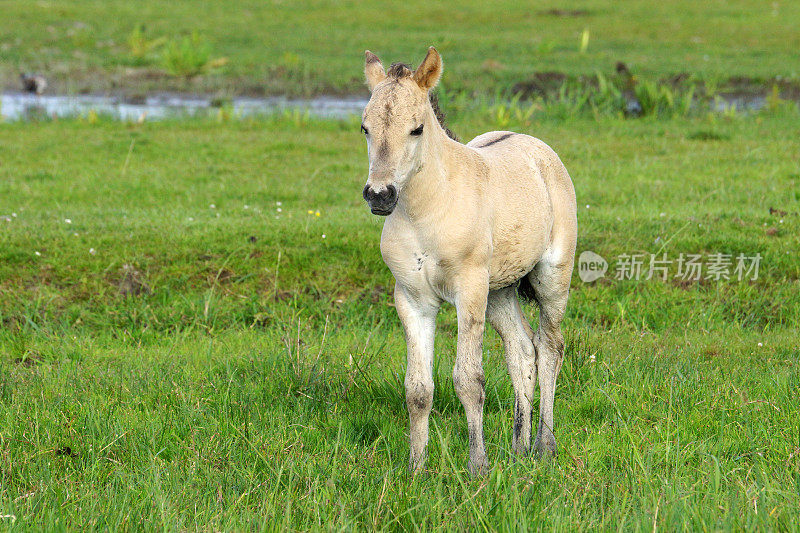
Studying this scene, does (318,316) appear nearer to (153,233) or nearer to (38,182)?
(153,233)

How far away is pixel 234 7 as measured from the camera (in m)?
35.2

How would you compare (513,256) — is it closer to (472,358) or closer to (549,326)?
(472,358)

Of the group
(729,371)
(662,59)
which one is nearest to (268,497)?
(729,371)

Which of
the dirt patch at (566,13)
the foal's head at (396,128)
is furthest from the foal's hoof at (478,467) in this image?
the dirt patch at (566,13)

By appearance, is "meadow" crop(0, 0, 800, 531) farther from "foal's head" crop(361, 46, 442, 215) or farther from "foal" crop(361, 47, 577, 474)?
"foal's head" crop(361, 46, 442, 215)

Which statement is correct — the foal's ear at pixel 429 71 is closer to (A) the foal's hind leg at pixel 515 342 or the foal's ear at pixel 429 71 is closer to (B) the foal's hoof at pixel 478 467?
(A) the foal's hind leg at pixel 515 342

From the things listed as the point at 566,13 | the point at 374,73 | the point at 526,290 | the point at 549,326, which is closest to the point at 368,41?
the point at 566,13

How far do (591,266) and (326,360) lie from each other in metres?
3.07

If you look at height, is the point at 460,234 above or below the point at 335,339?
above

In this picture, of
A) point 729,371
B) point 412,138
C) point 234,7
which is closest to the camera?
point 412,138

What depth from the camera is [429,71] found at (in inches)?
153

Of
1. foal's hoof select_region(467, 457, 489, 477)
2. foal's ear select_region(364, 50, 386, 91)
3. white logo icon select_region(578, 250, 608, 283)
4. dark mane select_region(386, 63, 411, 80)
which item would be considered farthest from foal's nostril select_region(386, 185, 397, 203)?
white logo icon select_region(578, 250, 608, 283)

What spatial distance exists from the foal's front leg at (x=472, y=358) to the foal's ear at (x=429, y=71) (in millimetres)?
892

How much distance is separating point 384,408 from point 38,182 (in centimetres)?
745
